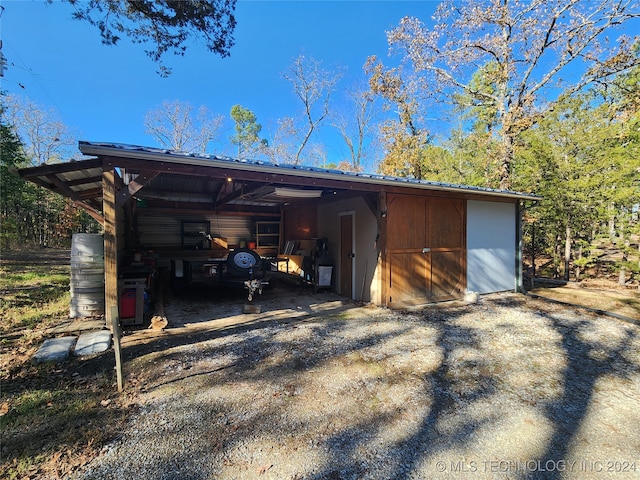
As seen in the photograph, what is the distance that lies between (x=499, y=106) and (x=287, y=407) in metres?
12.9

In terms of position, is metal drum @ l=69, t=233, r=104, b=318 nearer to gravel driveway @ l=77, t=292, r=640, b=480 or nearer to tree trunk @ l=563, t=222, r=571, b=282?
gravel driveway @ l=77, t=292, r=640, b=480

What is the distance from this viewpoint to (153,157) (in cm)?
356

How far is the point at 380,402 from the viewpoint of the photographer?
2.52 metres

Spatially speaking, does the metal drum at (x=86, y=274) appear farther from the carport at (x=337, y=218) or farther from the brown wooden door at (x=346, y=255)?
the brown wooden door at (x=346, y=255)

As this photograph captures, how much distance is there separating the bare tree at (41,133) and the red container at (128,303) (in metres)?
18.5

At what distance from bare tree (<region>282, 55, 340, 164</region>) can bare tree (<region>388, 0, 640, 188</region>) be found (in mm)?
6127

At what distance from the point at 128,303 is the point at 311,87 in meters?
16.7

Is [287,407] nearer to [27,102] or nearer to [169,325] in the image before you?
[169,325]

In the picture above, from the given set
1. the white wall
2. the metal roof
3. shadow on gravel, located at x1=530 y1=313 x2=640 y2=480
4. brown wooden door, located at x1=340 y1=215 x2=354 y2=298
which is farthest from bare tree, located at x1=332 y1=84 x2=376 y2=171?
shadow on gravel, located at x1=530 y1=313 x2=640 y2=480

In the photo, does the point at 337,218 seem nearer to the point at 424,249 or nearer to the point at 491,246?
the point at 424,249

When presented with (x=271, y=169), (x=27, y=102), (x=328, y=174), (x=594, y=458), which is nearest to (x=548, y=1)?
(x=328, y=174)

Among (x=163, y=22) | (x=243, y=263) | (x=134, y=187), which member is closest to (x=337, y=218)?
(x=243, y=263)

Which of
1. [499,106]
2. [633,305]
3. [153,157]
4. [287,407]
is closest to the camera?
[287,407]

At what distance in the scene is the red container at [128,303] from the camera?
425cm
